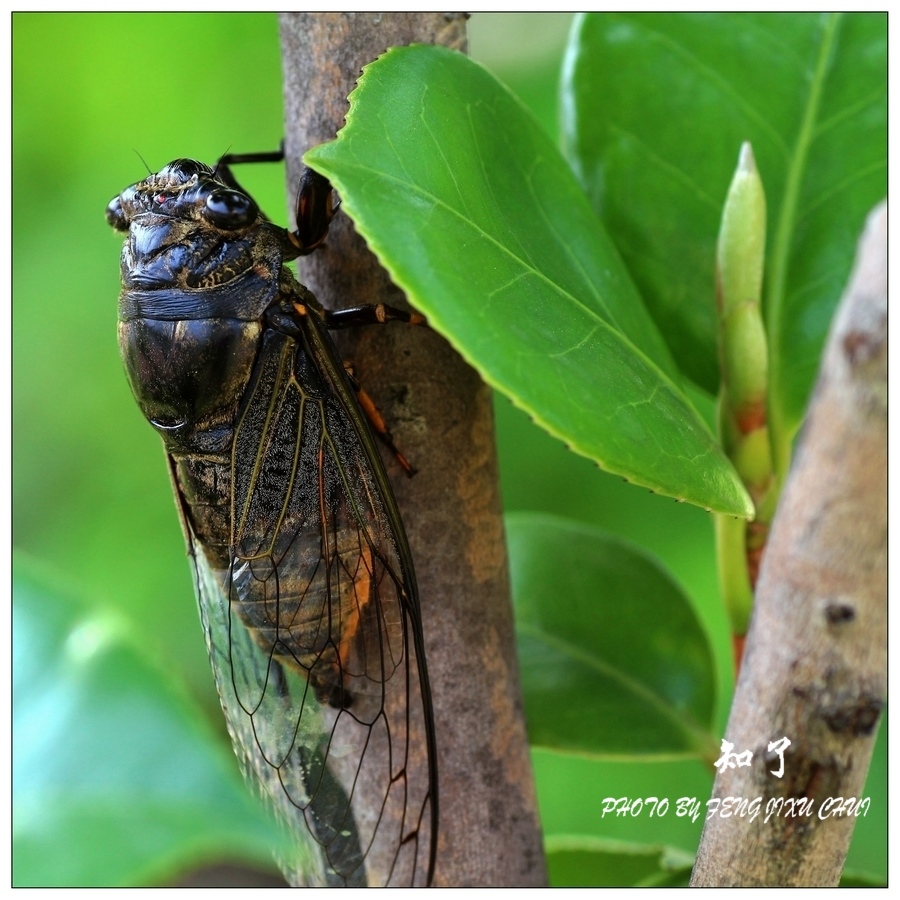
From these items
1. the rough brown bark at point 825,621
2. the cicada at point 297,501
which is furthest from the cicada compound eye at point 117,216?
the rough brown bark at point 825,621

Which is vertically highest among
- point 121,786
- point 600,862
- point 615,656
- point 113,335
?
point 113,335

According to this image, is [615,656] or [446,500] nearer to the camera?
[446,500]

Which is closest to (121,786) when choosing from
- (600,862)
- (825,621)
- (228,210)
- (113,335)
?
(825,621)

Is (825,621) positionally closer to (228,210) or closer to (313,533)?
(313,533)

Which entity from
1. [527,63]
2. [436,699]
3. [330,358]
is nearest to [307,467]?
[330,358]

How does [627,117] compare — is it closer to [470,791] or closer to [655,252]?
[655,252]

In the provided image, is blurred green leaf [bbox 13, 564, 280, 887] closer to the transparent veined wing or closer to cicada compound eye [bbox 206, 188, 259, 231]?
the transparent veined wing

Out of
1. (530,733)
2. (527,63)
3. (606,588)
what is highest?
(527,63)

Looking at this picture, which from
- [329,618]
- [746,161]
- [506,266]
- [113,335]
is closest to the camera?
[506,266]
